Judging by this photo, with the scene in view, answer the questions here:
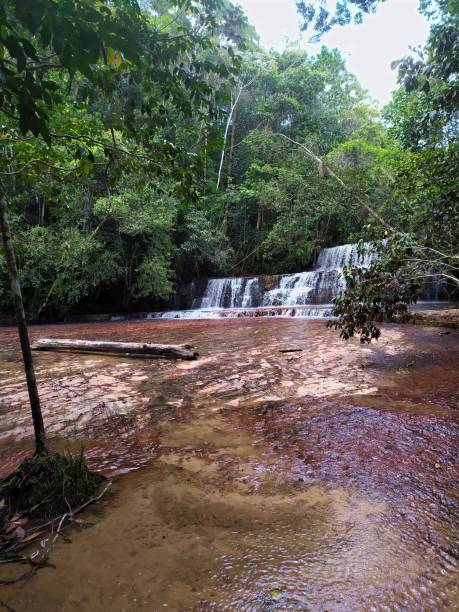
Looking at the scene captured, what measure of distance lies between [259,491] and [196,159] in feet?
7.89

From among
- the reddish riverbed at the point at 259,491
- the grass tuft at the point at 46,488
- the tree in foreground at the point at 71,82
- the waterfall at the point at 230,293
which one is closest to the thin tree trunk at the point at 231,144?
the waterfall at the point at 230,293

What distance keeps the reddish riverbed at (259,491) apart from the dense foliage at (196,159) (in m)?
1.89

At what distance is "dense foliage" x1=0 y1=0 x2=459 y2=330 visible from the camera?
2244 millimetres

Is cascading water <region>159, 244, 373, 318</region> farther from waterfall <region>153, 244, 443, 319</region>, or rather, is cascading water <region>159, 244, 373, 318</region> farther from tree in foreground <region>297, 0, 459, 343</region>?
tree in foreground <region>297, 0, 459, 343</region>

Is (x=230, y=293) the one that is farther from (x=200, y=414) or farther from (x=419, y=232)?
(x=200, y=414)

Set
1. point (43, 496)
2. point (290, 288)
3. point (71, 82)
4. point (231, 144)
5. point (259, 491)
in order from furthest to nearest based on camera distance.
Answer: point (231, 144)
point (290, 288)
point (259, 491)
point (43, 496)
point (71, 82)

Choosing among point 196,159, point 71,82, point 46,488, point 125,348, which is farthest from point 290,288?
point 71,82

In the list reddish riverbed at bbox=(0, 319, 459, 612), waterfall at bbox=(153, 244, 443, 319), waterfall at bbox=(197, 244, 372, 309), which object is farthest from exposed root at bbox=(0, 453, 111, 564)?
waterfall at bbox=(197, 244, 372, 309)

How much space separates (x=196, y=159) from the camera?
2.82 meters

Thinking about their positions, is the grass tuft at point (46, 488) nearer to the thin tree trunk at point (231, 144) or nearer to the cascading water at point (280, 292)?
the cascading water at point (280, 292)

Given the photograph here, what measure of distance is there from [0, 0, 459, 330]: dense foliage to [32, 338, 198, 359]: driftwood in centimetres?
214

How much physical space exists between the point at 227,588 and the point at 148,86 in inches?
117

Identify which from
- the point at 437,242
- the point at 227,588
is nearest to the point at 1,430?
the point at 227,588

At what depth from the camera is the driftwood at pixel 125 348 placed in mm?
6959
